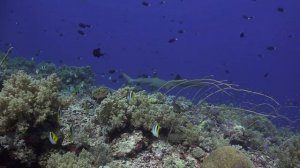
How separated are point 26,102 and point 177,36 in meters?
123

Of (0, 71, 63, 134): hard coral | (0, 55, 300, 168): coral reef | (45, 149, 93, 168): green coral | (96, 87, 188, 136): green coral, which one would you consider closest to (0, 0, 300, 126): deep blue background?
(0, 55, 300, 168): coral reef

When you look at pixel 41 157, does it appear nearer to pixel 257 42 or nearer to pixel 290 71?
pixel 257 42

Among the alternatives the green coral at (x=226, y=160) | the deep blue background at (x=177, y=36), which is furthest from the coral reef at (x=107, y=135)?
the deep blue background at (x=177, y=36)

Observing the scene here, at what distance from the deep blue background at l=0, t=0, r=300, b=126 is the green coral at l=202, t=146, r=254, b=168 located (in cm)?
11018

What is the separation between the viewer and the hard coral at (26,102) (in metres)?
5.41

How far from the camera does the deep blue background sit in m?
120

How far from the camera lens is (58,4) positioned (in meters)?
151

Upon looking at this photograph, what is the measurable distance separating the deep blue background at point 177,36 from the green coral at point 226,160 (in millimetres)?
110184

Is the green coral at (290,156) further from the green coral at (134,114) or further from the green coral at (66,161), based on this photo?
the green coral at (66,161)

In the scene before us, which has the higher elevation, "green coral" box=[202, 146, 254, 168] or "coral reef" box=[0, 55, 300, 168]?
"coral reef" box=[0, 55, 300, 168]

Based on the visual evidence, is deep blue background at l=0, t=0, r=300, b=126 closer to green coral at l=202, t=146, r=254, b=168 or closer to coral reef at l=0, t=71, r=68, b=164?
green coral at l=202, t=146, r=254, b=168

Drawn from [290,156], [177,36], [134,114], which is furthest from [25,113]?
[177,36]

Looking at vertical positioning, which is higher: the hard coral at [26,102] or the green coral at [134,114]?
the hard coral at [26,102]

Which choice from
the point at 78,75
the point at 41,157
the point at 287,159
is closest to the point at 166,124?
the point at 41,157
